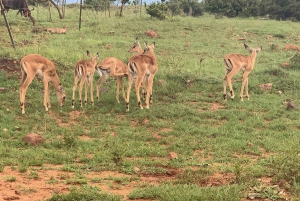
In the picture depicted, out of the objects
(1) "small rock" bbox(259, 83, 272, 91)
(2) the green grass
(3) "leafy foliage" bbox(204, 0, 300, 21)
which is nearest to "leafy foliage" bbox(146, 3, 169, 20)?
(2) the green grass

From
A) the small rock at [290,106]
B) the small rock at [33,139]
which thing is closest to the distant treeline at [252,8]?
the small rock at [290,106]

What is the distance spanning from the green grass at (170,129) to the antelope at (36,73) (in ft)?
1.12

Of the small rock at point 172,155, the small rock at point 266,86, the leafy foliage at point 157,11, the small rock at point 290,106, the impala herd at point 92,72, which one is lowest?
the small rock at point 172,155

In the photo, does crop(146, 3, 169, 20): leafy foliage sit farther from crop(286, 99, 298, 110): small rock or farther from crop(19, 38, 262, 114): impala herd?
crop(286, 99, 298, 110): small rock

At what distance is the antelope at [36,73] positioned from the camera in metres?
9.49

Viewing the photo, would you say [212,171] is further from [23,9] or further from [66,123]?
[23,9]

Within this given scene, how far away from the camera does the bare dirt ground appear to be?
15.9 feet

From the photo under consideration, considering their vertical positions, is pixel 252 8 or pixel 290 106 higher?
pixel 252 8

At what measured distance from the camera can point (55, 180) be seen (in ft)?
17.9

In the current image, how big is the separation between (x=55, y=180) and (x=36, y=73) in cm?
507

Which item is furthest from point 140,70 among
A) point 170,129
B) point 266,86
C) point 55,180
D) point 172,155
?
point 55,180

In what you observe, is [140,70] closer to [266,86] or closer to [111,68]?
[111,68]

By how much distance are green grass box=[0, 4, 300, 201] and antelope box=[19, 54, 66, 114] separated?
340 mm

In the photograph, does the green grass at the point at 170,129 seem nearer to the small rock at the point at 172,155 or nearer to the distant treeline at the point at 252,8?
the small rock at the point at 172,155
